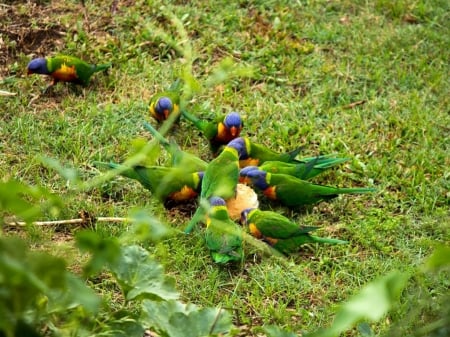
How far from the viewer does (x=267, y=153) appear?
12.4 feet

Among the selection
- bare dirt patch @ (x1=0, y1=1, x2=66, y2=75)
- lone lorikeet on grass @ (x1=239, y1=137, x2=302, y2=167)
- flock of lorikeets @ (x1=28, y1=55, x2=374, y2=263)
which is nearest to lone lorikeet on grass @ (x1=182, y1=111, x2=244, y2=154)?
flock of lorikeets @ (x1=28, y1=55, x2=374, y2=263)

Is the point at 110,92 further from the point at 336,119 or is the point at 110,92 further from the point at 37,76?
the point at 336,119

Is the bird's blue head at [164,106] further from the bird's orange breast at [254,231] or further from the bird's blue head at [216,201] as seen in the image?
the bird's orange breast at [254,231]

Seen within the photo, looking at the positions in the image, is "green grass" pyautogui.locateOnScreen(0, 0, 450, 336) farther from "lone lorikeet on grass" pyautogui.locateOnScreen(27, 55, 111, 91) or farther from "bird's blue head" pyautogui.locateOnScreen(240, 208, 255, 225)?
"bird's blue head" pyautogui.locateOnScreen(240, 208, 255, 225)

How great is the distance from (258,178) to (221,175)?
0.26 meters

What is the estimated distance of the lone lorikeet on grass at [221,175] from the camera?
325 centimetres

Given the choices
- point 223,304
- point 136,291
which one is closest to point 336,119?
point 223,304

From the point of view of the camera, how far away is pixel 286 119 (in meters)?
4.23

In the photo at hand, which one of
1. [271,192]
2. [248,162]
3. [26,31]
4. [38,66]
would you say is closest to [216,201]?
[271,192]

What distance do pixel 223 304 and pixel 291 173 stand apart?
0.92m

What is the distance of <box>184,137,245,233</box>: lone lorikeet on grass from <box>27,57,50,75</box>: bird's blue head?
1235 millimetres

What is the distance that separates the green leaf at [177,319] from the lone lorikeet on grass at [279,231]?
1542mm

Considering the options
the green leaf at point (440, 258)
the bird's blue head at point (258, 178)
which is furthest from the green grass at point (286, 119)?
the green leaf at point (440, 258)

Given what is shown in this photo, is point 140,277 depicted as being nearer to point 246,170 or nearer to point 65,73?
point 246,170
